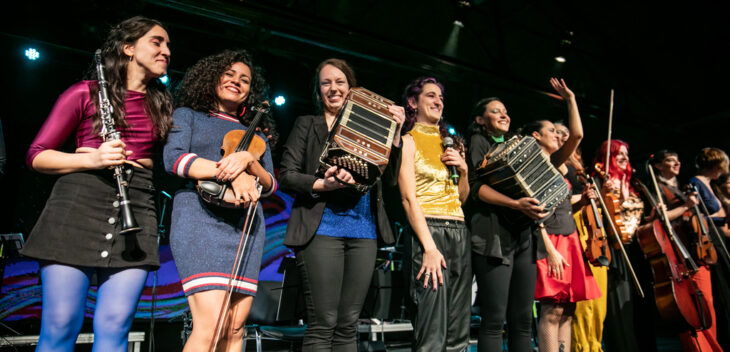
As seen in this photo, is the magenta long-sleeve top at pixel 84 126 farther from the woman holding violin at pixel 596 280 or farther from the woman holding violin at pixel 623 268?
the woman holding violin at pixel 623 268

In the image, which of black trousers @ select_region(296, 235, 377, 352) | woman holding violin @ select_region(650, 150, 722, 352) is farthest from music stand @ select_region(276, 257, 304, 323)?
woman holding violin @ select_region(650, 150, 722, 352)

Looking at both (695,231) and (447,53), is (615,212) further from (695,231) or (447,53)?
(447,53)

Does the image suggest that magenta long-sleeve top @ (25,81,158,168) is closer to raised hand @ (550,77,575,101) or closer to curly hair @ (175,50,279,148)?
curly hair @ (175,50,279,148)

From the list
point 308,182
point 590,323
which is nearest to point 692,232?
point 590,323

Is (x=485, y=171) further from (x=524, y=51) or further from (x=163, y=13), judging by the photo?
(x=524, y=51)

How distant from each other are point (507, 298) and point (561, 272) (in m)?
0.63

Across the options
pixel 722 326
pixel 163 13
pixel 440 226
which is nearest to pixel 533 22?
pixel 722 326

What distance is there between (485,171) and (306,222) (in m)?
1.27

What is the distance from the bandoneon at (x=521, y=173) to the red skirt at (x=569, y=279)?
0.62 m

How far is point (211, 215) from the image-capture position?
1960mm

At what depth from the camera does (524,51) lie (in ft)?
26.2

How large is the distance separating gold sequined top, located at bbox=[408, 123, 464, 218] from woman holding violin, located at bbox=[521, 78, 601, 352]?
0.75 m

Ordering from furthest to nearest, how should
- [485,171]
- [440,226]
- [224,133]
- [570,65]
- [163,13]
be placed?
1. [570,65]
2. [163,13]
3. [485,171]
4. [440,226]
5. [224,133]

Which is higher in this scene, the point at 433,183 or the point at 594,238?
the point at 433,183
